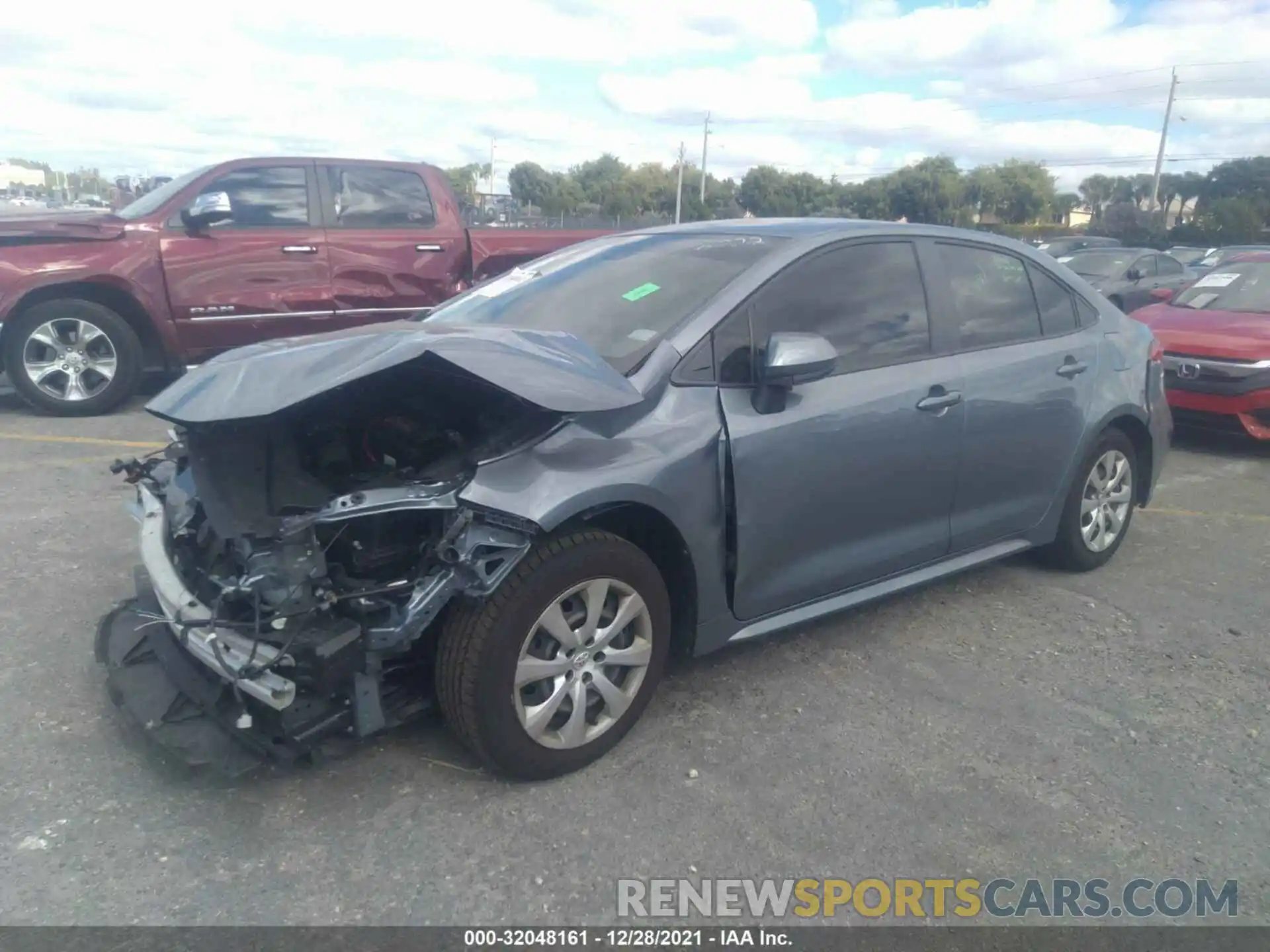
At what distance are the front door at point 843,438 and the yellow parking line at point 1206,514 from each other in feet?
9.13

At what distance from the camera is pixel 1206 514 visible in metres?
6.19

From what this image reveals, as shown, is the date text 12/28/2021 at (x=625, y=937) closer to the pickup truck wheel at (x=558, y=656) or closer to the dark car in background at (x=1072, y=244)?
the pickup truck wheel at (x=558, y=656)

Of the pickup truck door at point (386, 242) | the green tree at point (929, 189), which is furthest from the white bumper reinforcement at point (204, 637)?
the green tree at point (929, 189)

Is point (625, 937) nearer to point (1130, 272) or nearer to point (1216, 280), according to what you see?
point (1216, 280)

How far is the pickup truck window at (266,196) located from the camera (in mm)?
8164

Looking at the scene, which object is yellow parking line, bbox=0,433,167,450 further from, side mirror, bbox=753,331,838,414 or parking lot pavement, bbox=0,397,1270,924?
side mirror, bbox=753,331,838,414

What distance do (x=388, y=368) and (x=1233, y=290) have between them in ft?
27.5

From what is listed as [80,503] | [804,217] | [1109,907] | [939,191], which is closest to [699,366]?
[804,217]

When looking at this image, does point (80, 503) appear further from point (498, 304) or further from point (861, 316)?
point (861, 316)

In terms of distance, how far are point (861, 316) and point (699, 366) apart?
34.3 inches

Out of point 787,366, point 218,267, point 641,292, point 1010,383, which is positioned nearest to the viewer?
point 787,366

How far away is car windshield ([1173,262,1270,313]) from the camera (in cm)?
841

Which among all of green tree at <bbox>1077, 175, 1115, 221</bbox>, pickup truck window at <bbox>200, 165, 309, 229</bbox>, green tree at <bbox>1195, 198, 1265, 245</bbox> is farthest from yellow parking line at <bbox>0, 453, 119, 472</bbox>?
green tree at <bbox>1077, 175, 1115, 221</bbox>
